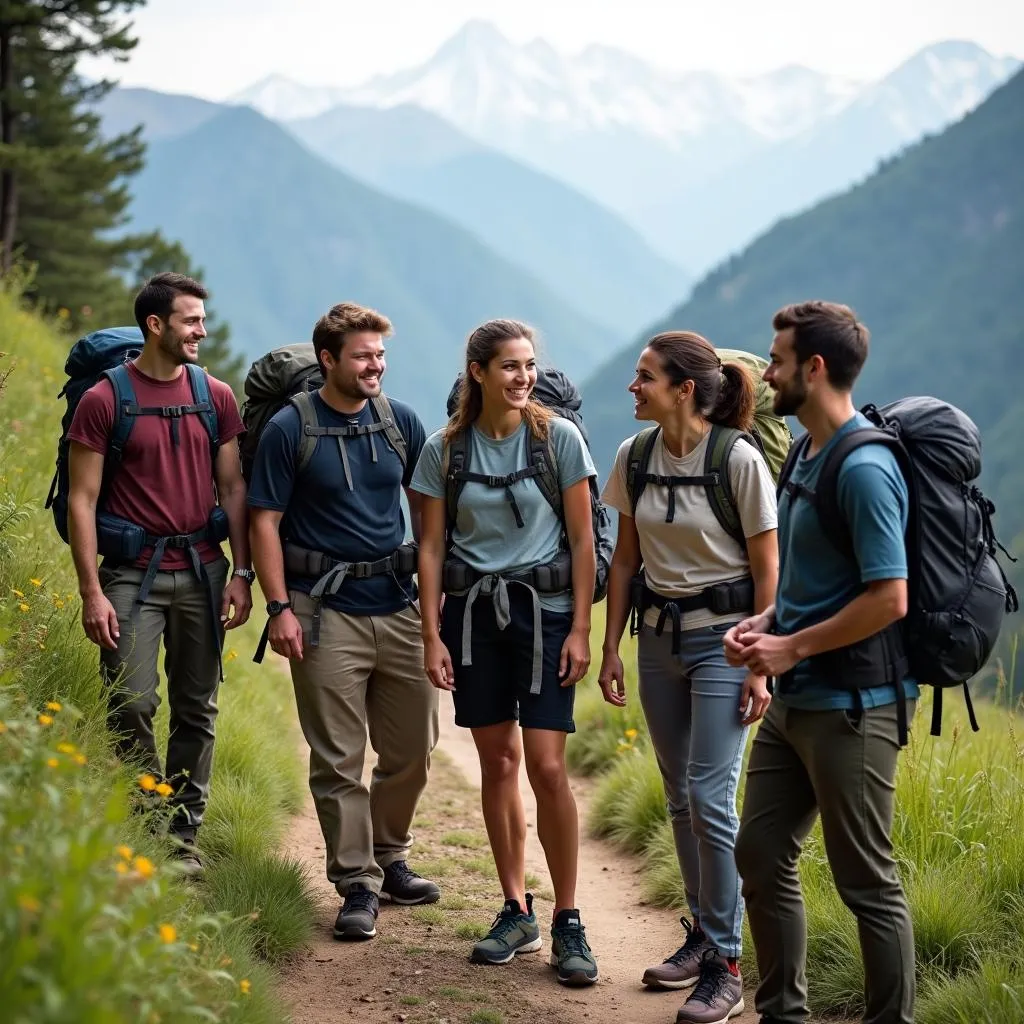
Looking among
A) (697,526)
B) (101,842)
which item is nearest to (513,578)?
(697,526)

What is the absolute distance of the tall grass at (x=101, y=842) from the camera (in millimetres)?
2344

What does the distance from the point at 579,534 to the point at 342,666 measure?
1.14 m

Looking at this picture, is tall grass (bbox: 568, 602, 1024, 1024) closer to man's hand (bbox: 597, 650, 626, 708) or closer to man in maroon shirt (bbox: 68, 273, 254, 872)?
man's hand (bbox: 597, 650, 626, 708)

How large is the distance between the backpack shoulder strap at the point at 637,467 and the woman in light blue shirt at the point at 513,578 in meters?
0.17

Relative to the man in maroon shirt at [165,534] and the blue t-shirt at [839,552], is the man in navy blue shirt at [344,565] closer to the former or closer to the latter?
the man in maroon shirt at [165,534]

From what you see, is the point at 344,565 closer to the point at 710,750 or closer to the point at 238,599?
the point at 238,599

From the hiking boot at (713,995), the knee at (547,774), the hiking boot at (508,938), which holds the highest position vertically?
the knee at (547,774)

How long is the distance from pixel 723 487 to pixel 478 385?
1.04 m

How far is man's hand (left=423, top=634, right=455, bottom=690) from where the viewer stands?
478 cm

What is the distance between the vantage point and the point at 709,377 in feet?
14.6

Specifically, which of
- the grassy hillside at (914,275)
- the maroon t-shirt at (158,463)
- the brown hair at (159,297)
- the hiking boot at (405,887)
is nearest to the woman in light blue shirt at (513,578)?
the hiking boot at (405,887)

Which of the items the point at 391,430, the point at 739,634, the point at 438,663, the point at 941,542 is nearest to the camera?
the point at 941,542

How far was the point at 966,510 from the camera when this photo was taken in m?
3.51

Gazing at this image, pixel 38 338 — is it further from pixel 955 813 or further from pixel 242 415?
pixel 955 813
